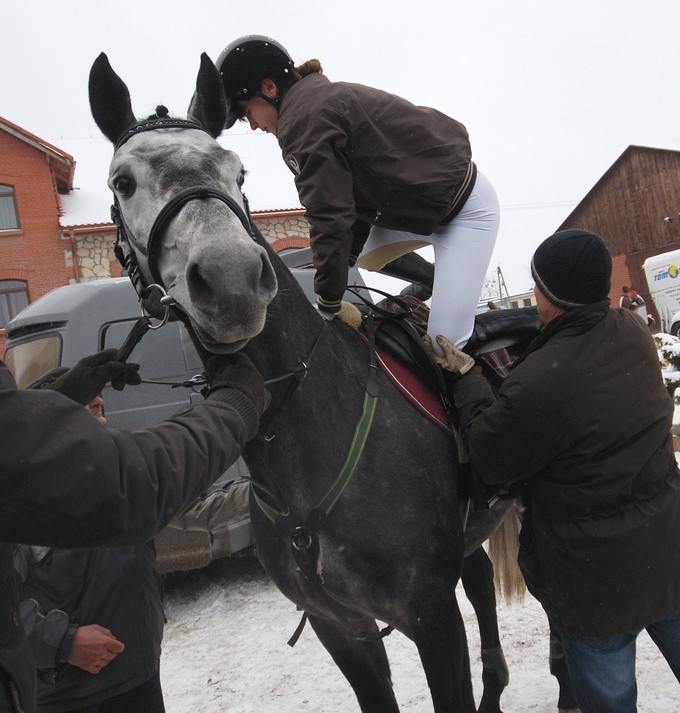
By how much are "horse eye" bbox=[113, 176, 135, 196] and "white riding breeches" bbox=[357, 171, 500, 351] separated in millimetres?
1158

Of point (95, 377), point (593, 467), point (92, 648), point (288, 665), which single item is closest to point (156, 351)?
point (288, 665)

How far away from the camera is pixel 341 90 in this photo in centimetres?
212

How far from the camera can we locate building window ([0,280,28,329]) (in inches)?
658

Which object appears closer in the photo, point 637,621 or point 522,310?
point 637,621

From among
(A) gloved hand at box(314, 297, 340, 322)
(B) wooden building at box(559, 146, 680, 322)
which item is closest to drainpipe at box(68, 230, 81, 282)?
(A) gloved hand at box(314, 297, 340, 322)

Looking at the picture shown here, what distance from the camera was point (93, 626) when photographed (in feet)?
6.89

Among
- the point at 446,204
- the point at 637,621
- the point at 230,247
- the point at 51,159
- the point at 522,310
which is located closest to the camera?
the point at 230,247

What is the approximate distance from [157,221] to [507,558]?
9.08ft

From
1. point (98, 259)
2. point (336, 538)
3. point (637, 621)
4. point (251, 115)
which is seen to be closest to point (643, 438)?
point (637, 621)

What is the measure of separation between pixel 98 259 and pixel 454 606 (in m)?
16.3

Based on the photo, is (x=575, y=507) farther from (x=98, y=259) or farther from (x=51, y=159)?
(x=51, y=159)

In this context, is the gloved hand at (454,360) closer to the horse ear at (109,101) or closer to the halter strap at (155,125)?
the halter strap at (155,125)

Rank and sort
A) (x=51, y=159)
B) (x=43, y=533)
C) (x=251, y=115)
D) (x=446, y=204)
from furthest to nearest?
(x=51, y=159), (x=251, y=115), (x=446, y=204), (x=43, y=533)

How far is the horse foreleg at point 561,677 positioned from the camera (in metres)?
2.99
